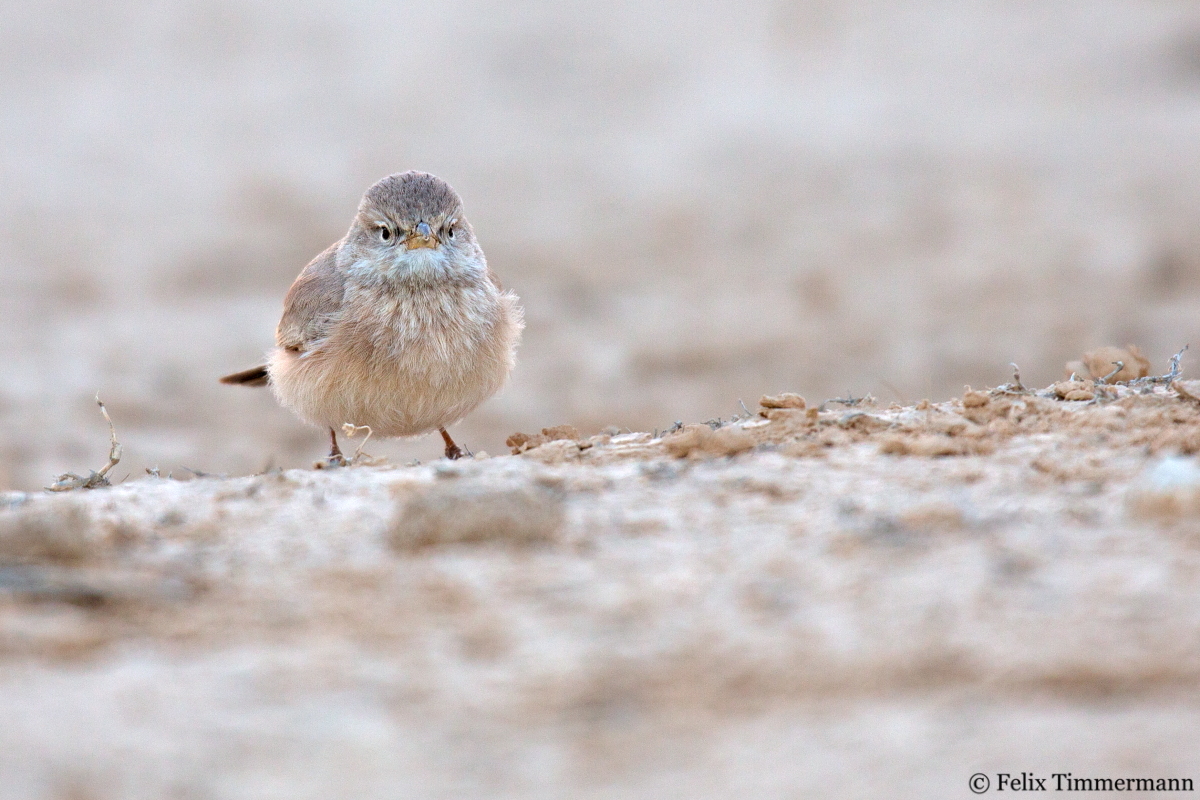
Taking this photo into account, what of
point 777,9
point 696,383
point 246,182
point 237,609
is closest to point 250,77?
point 246,182

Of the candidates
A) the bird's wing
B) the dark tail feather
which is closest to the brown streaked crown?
the bird's wing

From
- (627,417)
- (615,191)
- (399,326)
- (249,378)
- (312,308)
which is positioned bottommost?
(399,326)

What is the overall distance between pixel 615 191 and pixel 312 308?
645 cm

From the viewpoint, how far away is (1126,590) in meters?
2.81

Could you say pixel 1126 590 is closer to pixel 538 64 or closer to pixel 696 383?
pixel 696 383

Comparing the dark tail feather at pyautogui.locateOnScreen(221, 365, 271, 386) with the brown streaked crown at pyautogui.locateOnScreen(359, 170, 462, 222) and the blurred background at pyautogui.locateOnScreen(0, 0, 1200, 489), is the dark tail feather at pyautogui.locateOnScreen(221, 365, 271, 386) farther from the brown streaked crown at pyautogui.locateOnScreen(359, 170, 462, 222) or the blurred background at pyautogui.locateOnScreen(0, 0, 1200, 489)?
the blurred background at pyautogui.locateOnScreen(0, 0, 1200, 489)

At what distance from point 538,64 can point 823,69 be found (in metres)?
2.90

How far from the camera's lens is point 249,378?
A: 7043 mm

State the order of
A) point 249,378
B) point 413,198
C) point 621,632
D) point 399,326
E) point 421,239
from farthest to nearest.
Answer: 1. point 249,378
2. point 413,198
3. point 421,239
4. point 399,326
5. point 621,632

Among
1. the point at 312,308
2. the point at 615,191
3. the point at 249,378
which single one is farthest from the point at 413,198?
the point at 615,191

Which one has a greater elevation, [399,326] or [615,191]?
[615,191]

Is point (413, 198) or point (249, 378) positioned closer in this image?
point (413, 198)

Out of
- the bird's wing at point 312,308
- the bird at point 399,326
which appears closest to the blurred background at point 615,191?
the bird's wing at point 312,308

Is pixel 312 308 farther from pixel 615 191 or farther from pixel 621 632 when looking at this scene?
pixel 615 191
